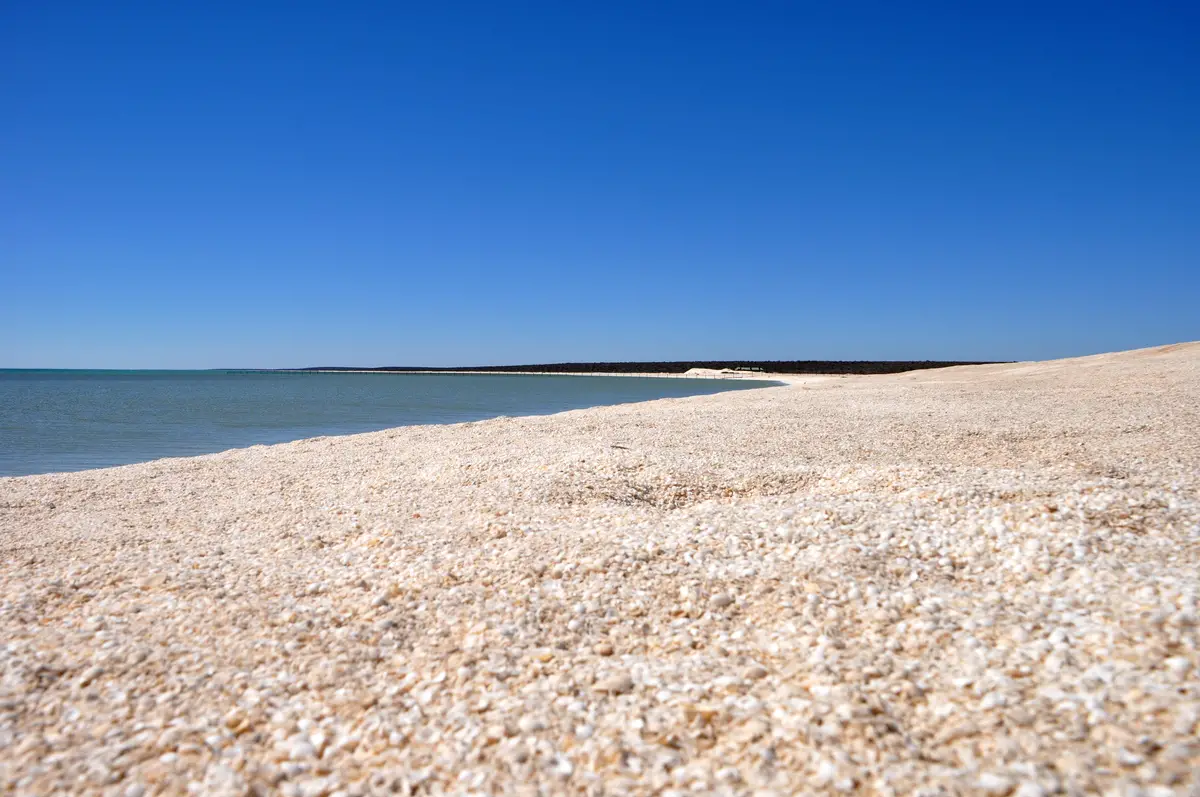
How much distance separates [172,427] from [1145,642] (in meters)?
27.2

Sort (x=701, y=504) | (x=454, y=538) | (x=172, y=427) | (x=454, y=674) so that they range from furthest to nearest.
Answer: (x=172, y=427)
(x=701, y=504)
(x=454, y=538)
(x=454, y=674)

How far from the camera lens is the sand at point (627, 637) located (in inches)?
123

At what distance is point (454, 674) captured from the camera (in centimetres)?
404

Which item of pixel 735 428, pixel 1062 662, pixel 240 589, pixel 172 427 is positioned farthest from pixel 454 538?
pixel 172 427

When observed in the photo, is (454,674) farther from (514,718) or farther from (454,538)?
(454,538)

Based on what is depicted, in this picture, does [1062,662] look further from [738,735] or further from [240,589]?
[240,589]

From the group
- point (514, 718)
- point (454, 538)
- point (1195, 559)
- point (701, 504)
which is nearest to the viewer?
point (514, 718)

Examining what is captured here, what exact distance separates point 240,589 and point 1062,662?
573cm

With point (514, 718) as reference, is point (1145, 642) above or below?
above

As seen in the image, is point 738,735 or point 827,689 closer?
point 738,735

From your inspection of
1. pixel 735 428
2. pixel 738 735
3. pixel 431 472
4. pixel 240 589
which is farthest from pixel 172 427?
pixel 738 735

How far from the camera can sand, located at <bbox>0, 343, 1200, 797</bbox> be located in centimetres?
312

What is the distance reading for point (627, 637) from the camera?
4453 mm

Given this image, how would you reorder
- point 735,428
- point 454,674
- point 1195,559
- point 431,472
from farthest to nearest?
point 735,428 → point 431,472 → point 1195,559 → point 454,674
